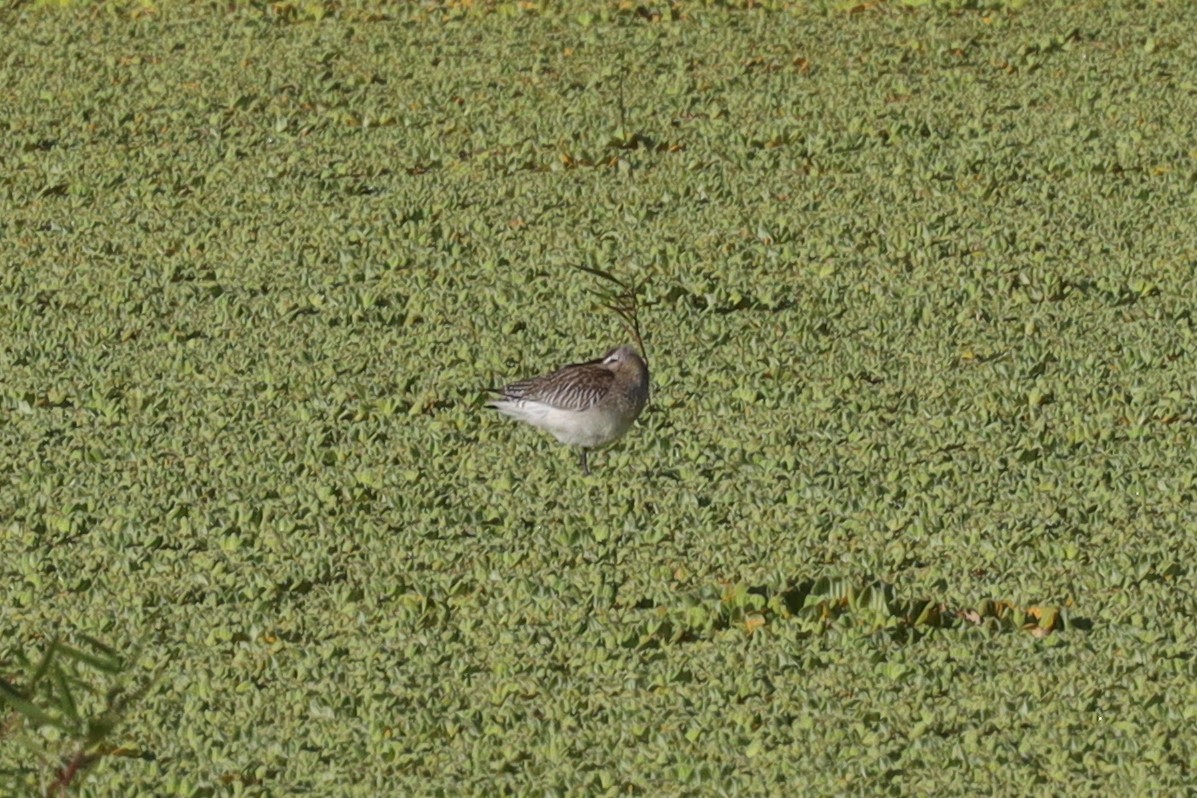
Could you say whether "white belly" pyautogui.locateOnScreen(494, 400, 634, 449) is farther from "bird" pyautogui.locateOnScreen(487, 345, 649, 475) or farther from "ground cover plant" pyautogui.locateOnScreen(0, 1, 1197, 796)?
"ground cover plant" pyautogui.locateOnScreen(0, 1, 1197, 796)

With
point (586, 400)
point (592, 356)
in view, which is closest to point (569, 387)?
point (586, 400)

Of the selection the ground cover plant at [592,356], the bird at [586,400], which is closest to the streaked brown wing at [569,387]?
the bird at [586,400]

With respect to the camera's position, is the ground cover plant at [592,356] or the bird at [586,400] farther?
the bird at [586,400]

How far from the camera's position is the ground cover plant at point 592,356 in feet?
18.7

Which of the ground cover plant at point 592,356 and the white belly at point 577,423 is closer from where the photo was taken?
the ground cover plant at point 592,356

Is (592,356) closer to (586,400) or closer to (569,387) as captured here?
(569,387)

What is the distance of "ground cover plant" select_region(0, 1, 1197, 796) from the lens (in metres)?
5.71

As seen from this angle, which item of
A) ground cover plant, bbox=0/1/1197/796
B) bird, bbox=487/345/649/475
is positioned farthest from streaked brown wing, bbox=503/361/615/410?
ground cover plant, bbox=0/1/1197/796

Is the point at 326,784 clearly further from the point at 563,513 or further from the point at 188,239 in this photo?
the point at 188,239

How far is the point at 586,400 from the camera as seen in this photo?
286 inches

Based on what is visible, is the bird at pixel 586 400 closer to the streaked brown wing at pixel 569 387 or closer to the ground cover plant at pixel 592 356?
the streaked brown wing at pixel 569 387

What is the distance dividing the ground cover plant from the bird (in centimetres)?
20

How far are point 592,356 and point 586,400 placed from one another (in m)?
1.41

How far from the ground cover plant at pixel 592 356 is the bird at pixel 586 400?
20cm
